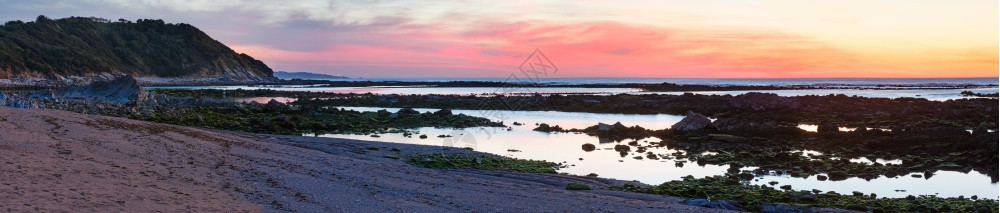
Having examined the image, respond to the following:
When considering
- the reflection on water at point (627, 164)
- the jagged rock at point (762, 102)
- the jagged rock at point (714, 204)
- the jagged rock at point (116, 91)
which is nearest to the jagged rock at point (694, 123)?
the reflection on water at point (627, 164)

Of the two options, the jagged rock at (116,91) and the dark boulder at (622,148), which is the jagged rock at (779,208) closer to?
the dark boulder at (622,148)

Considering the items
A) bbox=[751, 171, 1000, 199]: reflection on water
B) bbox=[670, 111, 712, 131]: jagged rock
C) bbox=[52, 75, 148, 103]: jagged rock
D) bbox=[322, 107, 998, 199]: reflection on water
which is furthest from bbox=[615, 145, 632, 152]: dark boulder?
bbox=[52, 75, 148, 103]: jagged rock

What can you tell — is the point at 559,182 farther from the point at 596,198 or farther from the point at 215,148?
the point at 215,148

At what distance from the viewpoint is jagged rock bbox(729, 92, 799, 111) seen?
35.4 m

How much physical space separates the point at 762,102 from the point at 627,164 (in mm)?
22515

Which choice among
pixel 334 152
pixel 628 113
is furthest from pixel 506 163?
pixel 628 113

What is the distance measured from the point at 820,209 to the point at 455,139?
13982 millimetres

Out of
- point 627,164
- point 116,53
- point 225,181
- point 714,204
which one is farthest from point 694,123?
point 116,53

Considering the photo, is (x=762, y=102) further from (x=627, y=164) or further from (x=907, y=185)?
(x=907, y=185)

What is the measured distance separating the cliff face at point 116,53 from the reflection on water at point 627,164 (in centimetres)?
8311

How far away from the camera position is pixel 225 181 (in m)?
10.5

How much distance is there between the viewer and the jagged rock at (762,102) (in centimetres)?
3538

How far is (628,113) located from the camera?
39156 millimetres

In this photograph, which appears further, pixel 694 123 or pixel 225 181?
pixel 694 123
